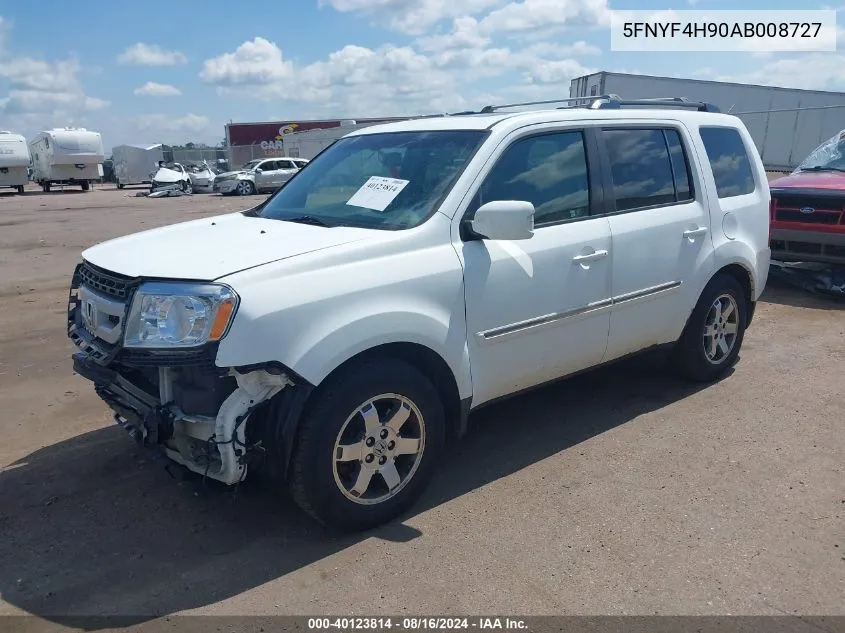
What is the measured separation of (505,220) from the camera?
3.34 meters

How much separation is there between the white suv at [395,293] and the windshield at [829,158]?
5.22 metres

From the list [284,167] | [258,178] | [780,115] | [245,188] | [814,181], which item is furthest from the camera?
[284,167]

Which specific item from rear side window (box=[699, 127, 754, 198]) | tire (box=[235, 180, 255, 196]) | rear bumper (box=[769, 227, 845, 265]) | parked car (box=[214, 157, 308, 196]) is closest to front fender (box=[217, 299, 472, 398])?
rear side window (box=[699, 127, 754, 198])

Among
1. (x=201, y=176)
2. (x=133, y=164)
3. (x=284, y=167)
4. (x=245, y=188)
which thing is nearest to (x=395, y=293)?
(x=245, y=188)

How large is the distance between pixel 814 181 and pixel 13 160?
38.2 metres

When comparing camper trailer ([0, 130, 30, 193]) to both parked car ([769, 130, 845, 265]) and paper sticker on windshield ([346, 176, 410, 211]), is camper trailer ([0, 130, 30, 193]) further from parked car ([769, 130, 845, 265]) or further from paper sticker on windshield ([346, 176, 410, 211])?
paper sticker on windshield ([346, 176, 410, 211])

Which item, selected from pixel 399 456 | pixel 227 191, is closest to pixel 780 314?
pixel 399 456

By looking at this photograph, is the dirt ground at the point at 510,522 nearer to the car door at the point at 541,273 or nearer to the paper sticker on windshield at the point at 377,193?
the car door at the point at 541,273

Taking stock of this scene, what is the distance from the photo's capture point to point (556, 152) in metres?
A: 4.03

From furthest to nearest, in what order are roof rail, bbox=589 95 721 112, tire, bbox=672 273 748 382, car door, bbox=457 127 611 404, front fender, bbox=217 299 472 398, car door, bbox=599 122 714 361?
1. tire, bbox=672 273 748 382
2. roof rail, bbox=589 95 721 112
3. car door, bbox=599 122 714 361
4. car door, bbox=457 127 611 404
5. front fender, bbox=217 299 472 398

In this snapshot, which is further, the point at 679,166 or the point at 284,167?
the point at 284,167

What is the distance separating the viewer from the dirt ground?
115 inches

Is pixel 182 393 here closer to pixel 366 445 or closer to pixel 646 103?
pixel 366 445

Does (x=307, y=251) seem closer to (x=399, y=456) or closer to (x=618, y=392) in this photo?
(x=399, y=456)
